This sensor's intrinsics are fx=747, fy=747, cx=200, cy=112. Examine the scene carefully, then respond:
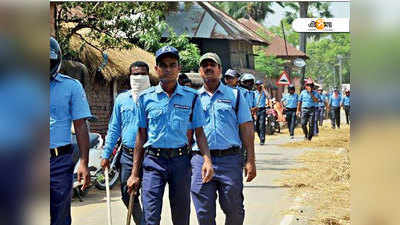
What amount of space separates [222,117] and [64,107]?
1503 millimetres

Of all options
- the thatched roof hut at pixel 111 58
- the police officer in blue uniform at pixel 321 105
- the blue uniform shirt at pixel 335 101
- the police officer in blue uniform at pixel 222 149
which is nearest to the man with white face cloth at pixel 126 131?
the police officer in blue uniform at pixel 222 149

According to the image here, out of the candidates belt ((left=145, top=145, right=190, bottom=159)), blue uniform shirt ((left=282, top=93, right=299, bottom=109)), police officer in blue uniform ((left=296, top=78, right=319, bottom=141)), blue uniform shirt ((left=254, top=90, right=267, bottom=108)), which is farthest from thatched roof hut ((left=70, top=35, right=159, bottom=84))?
blue uniform shirt ((left=282, top=93, right=299, bottom=109))

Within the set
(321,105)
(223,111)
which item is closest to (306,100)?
(321,105)

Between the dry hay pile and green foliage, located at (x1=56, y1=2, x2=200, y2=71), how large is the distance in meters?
2.41

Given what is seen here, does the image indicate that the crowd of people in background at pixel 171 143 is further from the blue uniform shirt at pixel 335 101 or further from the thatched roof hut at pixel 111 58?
the blue uniform shirt at pixel 335 101

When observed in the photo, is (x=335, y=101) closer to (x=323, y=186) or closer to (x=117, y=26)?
(x=323, y=186)

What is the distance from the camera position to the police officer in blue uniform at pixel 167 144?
5.56 meters

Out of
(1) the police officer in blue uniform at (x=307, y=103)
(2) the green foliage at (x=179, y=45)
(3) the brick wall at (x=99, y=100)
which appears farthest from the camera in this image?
(1) the police officer in blue uniform at (x=307, y=103)

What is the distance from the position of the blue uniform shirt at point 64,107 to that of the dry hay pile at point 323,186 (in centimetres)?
355

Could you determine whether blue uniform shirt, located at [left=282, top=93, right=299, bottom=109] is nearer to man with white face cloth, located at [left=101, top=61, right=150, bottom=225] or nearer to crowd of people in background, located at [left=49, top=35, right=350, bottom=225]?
man with white face cloth, located at [left=101, top=61, right=150, bottom=225]
